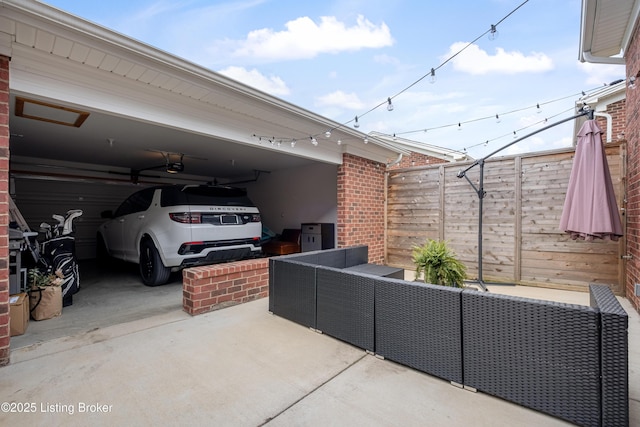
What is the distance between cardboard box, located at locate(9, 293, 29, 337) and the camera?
110 inches

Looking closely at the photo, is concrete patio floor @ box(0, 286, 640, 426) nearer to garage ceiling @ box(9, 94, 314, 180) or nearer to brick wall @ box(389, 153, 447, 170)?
garage ceiling @ box(9, 94, 314, 180)

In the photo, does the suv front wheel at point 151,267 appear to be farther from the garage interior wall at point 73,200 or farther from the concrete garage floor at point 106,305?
the garage interior wall at point 73,200

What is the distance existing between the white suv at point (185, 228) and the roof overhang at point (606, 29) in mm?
5158

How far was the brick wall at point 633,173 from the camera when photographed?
3.21 m

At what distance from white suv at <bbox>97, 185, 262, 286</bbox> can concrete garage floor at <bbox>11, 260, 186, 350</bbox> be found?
398mm

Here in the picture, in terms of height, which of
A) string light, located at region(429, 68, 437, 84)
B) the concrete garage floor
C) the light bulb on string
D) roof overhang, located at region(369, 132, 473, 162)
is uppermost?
roof overhang, located at region(369, 132, 473, 162)

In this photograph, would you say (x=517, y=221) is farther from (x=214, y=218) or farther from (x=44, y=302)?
(x=44, y=302)

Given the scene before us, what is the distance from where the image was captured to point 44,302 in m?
→ 3.33

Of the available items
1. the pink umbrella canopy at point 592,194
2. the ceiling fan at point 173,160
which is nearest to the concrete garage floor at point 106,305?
the ceiling fan at point 173,160

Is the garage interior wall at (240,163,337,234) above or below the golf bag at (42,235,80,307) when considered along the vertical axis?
above

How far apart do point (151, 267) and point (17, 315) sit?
203 cm

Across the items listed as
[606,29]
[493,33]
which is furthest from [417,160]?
[493,33]

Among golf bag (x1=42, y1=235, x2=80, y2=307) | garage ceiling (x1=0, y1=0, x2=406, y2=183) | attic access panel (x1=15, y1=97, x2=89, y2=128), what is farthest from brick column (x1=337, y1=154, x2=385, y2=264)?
golf bag (x1=42, y1=235, x2=80, y2=307)

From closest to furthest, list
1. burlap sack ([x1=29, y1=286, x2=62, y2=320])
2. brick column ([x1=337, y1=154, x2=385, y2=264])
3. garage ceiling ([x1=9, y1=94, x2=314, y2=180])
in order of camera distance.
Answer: burlap sack ([x1=29, y1=286, x2=62, y2=320])
garage ceiling ([x1=9, y1=94, x2=314, y2=180])
brick column ([x1=337, y1=154, x2=385, y2=264])
